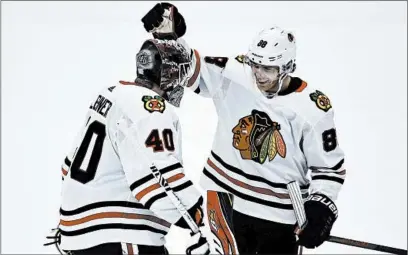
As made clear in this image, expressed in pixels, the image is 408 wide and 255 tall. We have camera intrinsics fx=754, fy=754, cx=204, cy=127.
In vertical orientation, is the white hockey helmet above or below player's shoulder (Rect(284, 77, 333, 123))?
above

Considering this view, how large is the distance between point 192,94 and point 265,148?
7.23ft

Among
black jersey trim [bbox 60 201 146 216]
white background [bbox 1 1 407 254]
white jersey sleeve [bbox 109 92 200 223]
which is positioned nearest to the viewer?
white jersey sleeve [bbox 109 92 200 223]

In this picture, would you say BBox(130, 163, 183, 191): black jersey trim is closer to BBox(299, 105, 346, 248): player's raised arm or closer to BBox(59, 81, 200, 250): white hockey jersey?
BBox(59, 81, 200, 250): white hockey jersey

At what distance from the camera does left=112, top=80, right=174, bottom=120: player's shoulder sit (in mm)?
2143

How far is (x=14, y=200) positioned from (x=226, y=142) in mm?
1476

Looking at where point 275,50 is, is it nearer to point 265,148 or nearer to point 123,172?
point 265,148

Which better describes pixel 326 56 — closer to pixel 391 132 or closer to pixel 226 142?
pixel 391 132

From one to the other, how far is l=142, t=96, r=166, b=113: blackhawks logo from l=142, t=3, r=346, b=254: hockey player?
0.60 metres

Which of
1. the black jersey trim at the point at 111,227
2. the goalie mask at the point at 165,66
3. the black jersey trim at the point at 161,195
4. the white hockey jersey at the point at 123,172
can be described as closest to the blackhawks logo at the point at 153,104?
the white hockey jersey at the point at 123,172

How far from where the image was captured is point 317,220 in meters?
2.65

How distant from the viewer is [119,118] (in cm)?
216

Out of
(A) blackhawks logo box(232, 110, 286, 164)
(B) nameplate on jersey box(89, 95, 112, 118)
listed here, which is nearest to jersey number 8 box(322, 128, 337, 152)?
(A) blackhawks logo box(232, 110, 286, 164)

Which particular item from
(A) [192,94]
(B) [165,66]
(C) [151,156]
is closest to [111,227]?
(C) [151,156]

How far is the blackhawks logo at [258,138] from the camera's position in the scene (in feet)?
9.04
